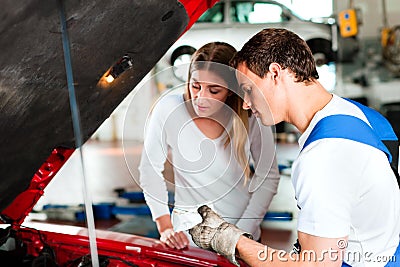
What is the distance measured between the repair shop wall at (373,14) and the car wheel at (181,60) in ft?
21.9

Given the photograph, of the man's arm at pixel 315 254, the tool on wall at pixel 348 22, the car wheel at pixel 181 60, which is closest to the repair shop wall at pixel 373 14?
the tool on wall at pixel 348 22

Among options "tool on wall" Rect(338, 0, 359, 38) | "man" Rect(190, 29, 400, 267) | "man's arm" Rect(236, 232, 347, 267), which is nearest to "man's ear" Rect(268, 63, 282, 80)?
"man" Rect(190, 29, 400, 267)

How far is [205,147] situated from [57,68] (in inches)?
22.2

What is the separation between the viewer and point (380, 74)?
7.70 metres

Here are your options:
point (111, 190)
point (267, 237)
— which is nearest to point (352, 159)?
point (267, 237)

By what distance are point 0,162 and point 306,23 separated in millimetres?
5007

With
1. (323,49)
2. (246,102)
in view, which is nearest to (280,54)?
(246,102)

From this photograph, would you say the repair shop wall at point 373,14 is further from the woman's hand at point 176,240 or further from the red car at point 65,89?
the red car at point 65,89

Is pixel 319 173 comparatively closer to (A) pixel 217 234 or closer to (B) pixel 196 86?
(A) pixel 217 234

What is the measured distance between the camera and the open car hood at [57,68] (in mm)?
903

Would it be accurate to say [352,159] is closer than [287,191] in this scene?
Yes

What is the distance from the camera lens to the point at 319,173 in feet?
3.25

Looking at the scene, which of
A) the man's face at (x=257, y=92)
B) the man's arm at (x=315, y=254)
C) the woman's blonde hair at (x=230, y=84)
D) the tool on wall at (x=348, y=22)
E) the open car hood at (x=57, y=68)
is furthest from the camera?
the tool on wall at (x=348, y=22)

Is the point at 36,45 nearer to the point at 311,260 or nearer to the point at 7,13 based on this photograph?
the point at 7,13
